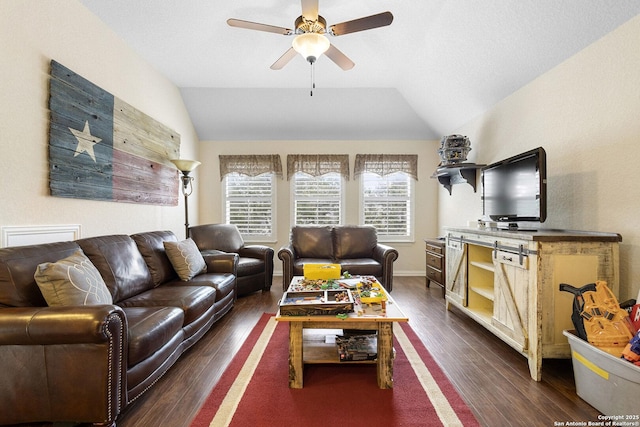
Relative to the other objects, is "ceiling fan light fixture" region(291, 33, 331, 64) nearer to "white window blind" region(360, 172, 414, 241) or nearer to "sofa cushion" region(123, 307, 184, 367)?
"sofa cushion" region(123, 307, 184, 367)

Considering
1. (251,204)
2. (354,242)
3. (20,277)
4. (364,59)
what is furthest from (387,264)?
(20,277)

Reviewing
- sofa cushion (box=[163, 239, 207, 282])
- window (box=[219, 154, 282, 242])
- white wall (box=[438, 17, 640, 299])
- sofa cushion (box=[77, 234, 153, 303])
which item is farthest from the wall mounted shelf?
sofa cushion (box=[77, 234, 153, 303])

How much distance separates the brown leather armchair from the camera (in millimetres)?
3863

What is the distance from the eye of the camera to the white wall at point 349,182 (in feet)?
16.8

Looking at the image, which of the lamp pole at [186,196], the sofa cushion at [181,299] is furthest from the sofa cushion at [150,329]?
the lamp pole at [186,196]

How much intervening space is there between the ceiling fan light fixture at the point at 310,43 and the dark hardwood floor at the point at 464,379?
7.88 feet

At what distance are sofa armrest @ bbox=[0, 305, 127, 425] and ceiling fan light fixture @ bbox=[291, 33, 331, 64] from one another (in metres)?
2.09

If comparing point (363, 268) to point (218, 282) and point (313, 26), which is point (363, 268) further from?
point (313, 26)

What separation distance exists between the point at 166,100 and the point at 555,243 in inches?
178

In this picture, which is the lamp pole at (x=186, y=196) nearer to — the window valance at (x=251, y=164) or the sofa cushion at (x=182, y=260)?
the window valance at (x=251, y=164)

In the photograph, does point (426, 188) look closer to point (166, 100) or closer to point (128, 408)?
point (166, 100)

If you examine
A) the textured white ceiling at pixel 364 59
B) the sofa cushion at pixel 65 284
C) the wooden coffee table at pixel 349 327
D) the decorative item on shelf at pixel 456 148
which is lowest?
the wooden coffee table at pixel 349 327

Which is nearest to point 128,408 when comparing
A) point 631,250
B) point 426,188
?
point 631,250

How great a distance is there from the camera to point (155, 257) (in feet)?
9.27
